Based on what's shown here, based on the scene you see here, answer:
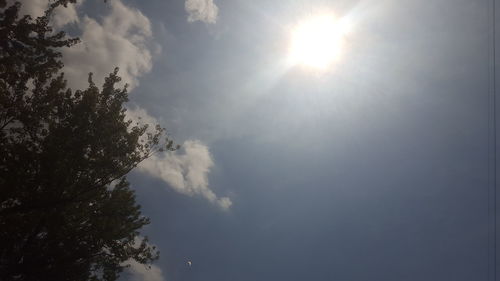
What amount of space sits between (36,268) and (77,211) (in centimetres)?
284

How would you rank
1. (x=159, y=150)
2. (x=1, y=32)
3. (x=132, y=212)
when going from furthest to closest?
1. (x=132, y=212)
2. (x=159, y=150)
3. (x=1, y=32)

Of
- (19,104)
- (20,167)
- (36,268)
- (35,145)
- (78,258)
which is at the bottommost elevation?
(36,268)

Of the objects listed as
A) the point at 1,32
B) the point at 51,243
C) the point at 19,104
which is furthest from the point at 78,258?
the point at 1,32

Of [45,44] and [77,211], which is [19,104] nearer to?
[45,44]

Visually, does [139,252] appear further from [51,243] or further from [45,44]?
[45,44]

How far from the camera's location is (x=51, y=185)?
10.6m

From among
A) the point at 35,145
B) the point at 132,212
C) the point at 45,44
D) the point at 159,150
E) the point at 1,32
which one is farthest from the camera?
the point at 132,212

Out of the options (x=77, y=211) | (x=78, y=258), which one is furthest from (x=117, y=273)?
(x=77, y=211)

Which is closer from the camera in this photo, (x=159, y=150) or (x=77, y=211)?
(x=77, y=211)

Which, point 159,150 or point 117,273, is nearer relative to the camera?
point 159,150

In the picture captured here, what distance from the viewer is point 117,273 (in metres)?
14.6

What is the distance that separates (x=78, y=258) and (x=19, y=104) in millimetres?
6264

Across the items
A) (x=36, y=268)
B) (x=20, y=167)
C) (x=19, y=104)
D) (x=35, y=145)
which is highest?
(x=19, y=104)

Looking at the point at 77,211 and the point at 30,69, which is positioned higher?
the point at 30,69
